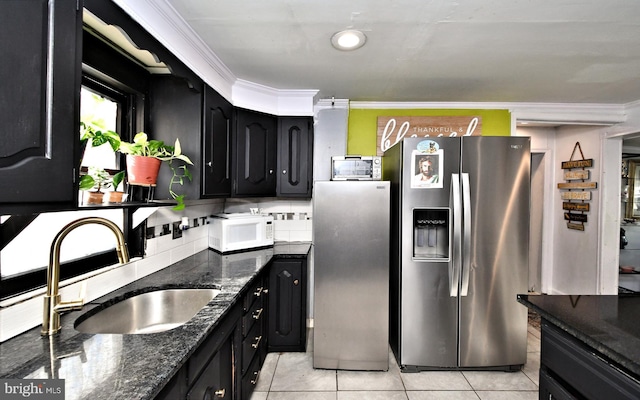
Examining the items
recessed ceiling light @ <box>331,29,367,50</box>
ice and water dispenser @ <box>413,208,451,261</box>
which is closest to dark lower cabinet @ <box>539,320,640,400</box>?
ice and water dispenser @ <box>413,208,451,261</box>

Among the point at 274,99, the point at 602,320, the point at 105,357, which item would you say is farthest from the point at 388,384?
the point at 274,99

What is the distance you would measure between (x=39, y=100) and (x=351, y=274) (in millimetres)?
2026

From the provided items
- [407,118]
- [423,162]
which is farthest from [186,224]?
[407,118]

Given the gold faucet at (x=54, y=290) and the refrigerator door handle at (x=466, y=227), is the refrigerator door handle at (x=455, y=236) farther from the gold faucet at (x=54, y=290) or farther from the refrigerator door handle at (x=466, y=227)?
the gold faucet at (x=54, y=290)

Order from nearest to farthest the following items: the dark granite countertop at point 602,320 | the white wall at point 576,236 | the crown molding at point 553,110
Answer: the dark granite countertop at point 602,320
the crown molding at point 553,110
the white wall at point 576,236

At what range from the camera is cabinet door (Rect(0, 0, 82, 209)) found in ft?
2.28

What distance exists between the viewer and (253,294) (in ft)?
6.30

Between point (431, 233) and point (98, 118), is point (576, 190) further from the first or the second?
point (98, 118)

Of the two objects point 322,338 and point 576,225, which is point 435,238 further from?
point 576,225

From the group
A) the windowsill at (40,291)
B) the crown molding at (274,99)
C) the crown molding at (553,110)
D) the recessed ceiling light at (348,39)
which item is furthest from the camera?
the crown molding at (553,110)

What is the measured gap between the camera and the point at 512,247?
7.22ft

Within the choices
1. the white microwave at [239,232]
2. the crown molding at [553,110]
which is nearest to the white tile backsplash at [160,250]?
the white microwave at [239,232]

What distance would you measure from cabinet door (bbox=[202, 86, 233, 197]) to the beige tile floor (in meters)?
1.52

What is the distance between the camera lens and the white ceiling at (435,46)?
4.85 ft
